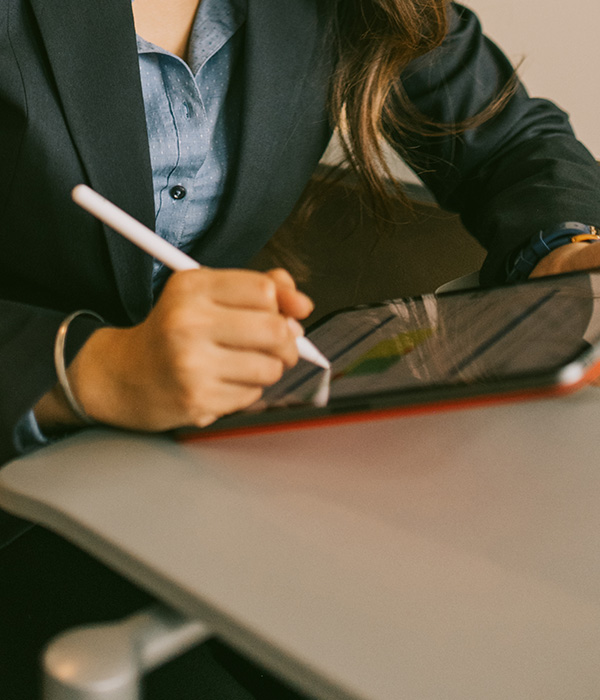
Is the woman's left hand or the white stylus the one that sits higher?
the white stylus

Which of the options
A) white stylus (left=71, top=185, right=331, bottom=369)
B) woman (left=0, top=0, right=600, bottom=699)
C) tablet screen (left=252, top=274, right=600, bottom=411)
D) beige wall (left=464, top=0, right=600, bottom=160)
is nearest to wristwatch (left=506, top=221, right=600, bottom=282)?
woman (left=0, top=0, right=600, bottom=699)

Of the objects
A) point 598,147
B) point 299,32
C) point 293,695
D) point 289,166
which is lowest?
point 293,695

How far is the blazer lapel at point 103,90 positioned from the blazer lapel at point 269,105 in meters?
0.11

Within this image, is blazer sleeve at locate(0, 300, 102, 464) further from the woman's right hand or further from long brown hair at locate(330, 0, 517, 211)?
long brown hair at locate(330, 0, 517, 211)

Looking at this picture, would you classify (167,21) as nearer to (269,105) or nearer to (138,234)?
(269,105)

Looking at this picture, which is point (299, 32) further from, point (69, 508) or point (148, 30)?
point (69, 508)

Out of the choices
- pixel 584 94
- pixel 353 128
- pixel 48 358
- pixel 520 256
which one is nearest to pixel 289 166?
pixel 353 128

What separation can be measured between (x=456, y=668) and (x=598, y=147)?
1.03m

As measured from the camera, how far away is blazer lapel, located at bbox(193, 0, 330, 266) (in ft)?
1.79

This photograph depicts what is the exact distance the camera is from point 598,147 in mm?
1027

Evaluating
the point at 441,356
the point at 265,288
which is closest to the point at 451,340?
the point at 441,356

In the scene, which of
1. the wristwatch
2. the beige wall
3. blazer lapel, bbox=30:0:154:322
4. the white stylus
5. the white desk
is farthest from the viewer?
the beige wall

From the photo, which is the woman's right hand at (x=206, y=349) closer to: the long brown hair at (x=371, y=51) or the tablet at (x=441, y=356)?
the tablet at (x=441, y=356)

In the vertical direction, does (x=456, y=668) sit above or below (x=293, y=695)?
above
